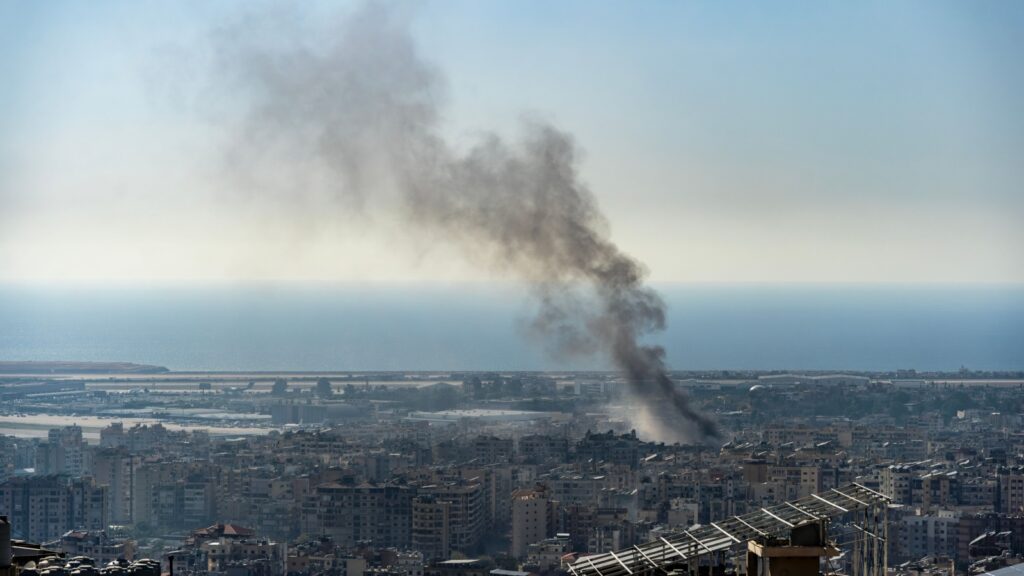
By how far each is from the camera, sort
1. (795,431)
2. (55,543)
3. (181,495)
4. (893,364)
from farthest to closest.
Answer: (893,364) < (795,431) < (181,495) < (55,543)

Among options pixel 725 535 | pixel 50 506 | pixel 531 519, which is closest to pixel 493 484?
pixel 531 519

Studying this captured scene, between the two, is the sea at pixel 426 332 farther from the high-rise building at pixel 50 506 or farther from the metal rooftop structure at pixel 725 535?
the metal rooftop structure at pixel 725 535

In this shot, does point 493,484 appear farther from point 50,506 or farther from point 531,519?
point 50,506

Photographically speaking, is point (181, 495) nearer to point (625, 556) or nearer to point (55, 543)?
point (55, 543)

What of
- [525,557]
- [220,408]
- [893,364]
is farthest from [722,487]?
[893,364]

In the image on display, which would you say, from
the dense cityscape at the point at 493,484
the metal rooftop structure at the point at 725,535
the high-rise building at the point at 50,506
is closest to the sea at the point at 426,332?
the dense cityscape at the point at 493,484

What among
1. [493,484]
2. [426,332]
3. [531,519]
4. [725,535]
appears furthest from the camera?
[426,332]

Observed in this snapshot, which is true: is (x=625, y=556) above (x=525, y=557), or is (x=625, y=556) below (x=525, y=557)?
above
